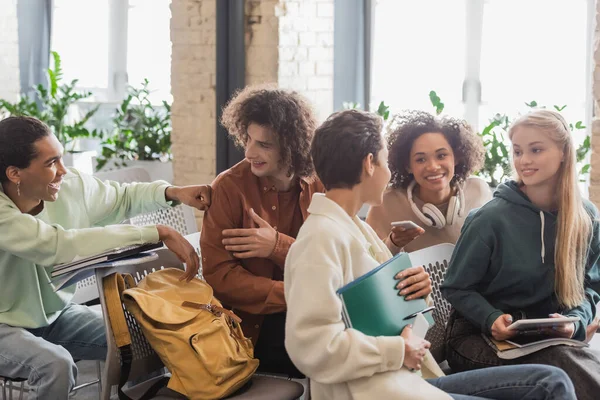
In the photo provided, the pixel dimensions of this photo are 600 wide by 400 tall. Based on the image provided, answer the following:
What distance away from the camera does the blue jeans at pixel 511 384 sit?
2.30 meters

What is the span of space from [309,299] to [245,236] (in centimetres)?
86

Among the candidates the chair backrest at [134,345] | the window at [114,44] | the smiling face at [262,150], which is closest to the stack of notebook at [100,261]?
the chair backrest at [134,345]

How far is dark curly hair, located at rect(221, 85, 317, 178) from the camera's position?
Answer: 3.00 metres

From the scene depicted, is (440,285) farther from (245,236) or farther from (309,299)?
(309,299)

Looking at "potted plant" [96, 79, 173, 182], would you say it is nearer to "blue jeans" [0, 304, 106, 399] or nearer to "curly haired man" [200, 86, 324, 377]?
"curly haired man" [200, 86, 324, 377]

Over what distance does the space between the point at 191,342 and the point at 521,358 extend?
0.99 metres

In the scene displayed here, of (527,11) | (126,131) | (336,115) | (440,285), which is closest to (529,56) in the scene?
(527,11)

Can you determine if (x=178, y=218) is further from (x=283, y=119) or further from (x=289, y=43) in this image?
(x=289, y=43)

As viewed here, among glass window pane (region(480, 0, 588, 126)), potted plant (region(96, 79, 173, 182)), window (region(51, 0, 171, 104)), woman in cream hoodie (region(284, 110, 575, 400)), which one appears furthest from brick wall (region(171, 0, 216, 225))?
woman in cream hoodie (region(284, 110, 575, 400))

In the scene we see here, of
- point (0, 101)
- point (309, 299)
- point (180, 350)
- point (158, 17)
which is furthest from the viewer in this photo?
point (158, 17)

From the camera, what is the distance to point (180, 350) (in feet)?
8.23

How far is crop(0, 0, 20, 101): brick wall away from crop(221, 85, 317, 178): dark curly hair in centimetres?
542

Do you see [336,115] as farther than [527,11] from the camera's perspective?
No

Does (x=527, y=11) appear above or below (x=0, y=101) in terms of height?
above
